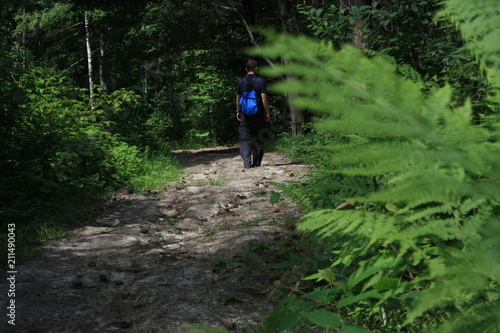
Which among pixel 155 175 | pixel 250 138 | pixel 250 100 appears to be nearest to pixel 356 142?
pixel 250 100

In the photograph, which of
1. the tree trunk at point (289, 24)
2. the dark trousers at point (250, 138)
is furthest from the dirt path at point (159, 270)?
the tree trunk at point (289, 24)

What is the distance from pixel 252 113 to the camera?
849cm

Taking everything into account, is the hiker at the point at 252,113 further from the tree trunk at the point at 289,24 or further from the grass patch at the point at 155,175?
the tree trunk at the point at 289,24

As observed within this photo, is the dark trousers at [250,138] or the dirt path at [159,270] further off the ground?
the dark trousers at [250,138]

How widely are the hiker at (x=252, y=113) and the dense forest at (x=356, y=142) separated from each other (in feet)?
2.77

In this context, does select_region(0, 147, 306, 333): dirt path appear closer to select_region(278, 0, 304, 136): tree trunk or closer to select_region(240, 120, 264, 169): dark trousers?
select_region(240, 120, 264, 169): dark trousers

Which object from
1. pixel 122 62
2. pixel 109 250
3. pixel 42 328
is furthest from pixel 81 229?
pixel 122 62

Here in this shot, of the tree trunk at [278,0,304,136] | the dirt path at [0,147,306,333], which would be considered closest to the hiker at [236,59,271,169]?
the dirt path at [0,147,306,333]

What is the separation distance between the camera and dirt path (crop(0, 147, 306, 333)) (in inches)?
105

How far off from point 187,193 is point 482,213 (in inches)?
236

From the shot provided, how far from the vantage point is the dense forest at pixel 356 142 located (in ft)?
2.10

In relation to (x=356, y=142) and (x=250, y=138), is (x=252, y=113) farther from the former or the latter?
(x=356, y=142)

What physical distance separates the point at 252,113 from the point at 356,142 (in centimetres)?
752

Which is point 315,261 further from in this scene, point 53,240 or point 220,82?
point 220,82
